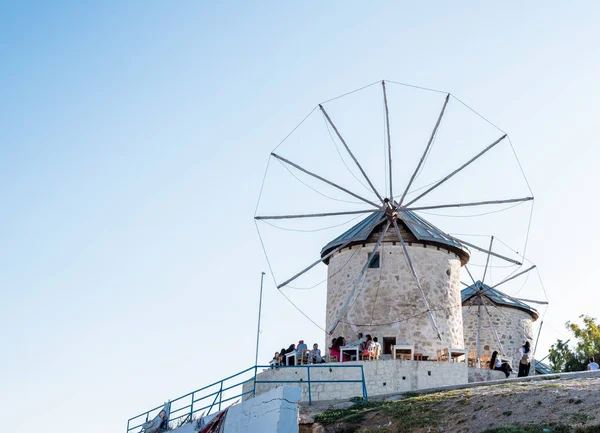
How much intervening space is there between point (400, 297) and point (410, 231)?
86.6 inches

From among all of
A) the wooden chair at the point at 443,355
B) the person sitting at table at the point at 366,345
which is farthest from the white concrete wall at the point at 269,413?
the wooden chair at the point at 443,355

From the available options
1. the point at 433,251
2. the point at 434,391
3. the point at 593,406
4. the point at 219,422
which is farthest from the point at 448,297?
the point at 593,406

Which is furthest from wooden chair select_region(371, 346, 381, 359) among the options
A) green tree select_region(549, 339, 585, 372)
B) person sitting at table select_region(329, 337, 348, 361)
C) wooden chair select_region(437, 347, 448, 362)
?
green tree select_region(549, 339, 585, 372)

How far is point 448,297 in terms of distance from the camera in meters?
24.1

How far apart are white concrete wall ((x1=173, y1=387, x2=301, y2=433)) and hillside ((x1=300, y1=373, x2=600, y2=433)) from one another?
75 cm

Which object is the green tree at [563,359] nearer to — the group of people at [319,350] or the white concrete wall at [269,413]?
the group of people at [319,350]

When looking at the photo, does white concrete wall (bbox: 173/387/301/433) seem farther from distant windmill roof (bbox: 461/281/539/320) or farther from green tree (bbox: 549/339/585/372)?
green tree (bbox: 549/339/585/372)

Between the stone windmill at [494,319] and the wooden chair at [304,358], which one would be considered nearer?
the wooden chair at [304,358]

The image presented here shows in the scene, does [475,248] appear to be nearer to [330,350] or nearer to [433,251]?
[433,251]

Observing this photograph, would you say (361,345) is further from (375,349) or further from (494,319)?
(494,319)

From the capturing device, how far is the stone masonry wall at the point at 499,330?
30.4 meters

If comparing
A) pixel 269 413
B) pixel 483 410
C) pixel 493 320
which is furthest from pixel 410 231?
pixel 483 410

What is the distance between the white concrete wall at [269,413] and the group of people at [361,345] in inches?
202

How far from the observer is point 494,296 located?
31.2 m
